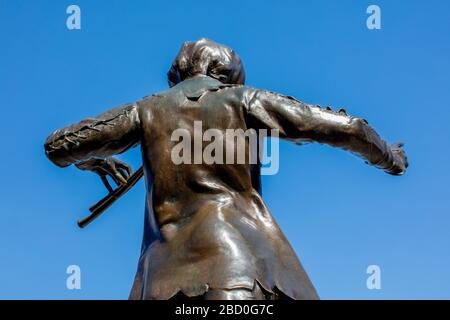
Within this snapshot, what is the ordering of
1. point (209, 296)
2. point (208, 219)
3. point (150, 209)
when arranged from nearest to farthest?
point (209, 296) → point (208, 219) → point (150, 209)

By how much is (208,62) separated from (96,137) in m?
0.91

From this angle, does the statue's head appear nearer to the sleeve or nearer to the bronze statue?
the bronze statue

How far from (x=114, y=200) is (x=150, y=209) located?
0.80 metres

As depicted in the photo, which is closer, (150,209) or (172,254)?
(172,254)

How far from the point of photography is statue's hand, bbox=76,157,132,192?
6.27 m

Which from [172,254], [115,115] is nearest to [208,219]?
[172,254]

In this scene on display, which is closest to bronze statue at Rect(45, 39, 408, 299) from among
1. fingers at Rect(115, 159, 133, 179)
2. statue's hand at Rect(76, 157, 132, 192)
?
statue's hand at Rect(76, 157, 132, 192)

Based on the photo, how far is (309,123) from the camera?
5.57 meters

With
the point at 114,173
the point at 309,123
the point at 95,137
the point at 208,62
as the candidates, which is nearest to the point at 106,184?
the point at 114,173

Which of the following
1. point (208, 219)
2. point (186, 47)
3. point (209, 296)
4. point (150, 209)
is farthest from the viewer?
point (186, 47)

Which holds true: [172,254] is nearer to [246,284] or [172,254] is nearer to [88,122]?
[246,284]

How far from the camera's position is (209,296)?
4965mm

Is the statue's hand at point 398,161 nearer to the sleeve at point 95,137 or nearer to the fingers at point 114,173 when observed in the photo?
the sleeve at point 95,137

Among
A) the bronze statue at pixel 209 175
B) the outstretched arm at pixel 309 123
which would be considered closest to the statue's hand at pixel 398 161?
the bronze statue at pixel 209 175
